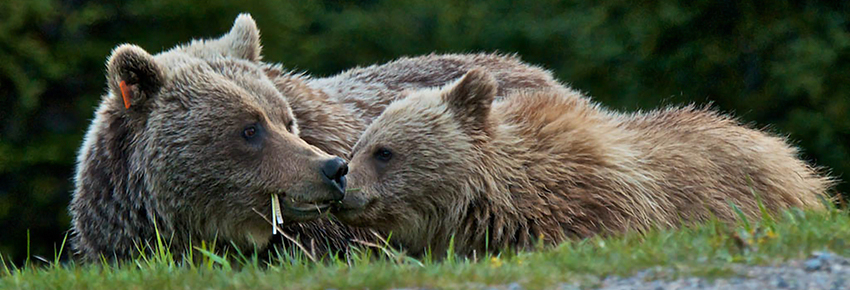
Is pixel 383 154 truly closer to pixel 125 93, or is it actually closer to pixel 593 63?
pixel 125 93

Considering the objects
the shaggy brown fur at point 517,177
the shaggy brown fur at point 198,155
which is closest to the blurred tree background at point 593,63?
the shaggy brown fur at point 517,177

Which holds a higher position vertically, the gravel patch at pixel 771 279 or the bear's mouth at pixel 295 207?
the bear's mouth at pixel 295 207

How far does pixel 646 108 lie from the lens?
17.4 meters

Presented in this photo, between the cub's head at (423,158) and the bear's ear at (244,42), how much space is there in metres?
1.10

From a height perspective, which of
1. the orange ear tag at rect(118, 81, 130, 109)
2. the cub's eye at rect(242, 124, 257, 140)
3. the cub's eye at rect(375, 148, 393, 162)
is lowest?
the cub's eye at rect(242, 124, 257, 140)

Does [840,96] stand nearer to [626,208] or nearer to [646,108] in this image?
[646,108]

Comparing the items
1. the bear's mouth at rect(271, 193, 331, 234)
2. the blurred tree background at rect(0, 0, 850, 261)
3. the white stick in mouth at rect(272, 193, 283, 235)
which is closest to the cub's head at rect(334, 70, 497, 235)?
the bear's mouth at rect(271, 193, 331, 234)

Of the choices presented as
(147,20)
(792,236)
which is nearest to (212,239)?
(792,236)

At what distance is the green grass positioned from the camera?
5281 mm

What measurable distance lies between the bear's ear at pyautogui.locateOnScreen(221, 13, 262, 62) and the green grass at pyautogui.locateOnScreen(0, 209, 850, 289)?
7.09ft

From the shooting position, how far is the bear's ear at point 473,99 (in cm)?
745

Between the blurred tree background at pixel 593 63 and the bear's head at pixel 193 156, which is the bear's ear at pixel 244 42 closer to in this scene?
the bear's head at pixel 193 156

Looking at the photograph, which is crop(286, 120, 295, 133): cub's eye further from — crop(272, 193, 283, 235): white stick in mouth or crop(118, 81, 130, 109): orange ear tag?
crop(118, 81, 130, 109): orange ear tag

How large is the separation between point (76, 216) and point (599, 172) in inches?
127
